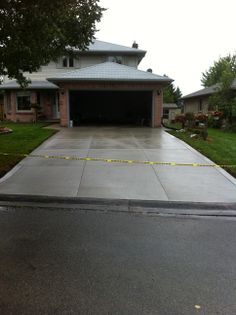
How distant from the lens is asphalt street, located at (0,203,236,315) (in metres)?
3.28

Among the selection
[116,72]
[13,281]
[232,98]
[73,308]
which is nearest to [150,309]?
[73,308]

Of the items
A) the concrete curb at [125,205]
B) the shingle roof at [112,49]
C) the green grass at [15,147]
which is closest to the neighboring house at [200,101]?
the shingle roof at [112,49]

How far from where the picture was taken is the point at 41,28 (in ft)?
24.4

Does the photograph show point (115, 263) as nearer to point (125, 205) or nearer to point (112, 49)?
point (125, 205)

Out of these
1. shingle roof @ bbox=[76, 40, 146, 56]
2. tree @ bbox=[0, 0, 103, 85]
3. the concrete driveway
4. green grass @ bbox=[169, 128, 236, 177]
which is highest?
shingle roof @ bbox=[76, 40, 146, 56]

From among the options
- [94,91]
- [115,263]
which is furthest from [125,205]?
[94,91]

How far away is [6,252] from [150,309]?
6.64 feet

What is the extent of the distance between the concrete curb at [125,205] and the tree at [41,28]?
3442 mm

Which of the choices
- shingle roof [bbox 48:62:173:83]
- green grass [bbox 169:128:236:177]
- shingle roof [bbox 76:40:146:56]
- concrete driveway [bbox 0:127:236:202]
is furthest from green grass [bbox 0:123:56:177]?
shingle roof [bbox 76:40:146:56]

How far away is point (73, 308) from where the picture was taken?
318cm

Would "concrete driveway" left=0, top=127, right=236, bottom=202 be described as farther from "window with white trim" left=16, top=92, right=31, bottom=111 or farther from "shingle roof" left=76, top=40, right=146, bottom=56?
"shingle roof" left=76, top=40, right=146, bottom=56

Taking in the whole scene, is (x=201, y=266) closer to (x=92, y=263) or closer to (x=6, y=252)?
(x=92, y=263)

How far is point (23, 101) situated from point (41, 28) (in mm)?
21880

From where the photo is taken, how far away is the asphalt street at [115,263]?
328 centimetres
